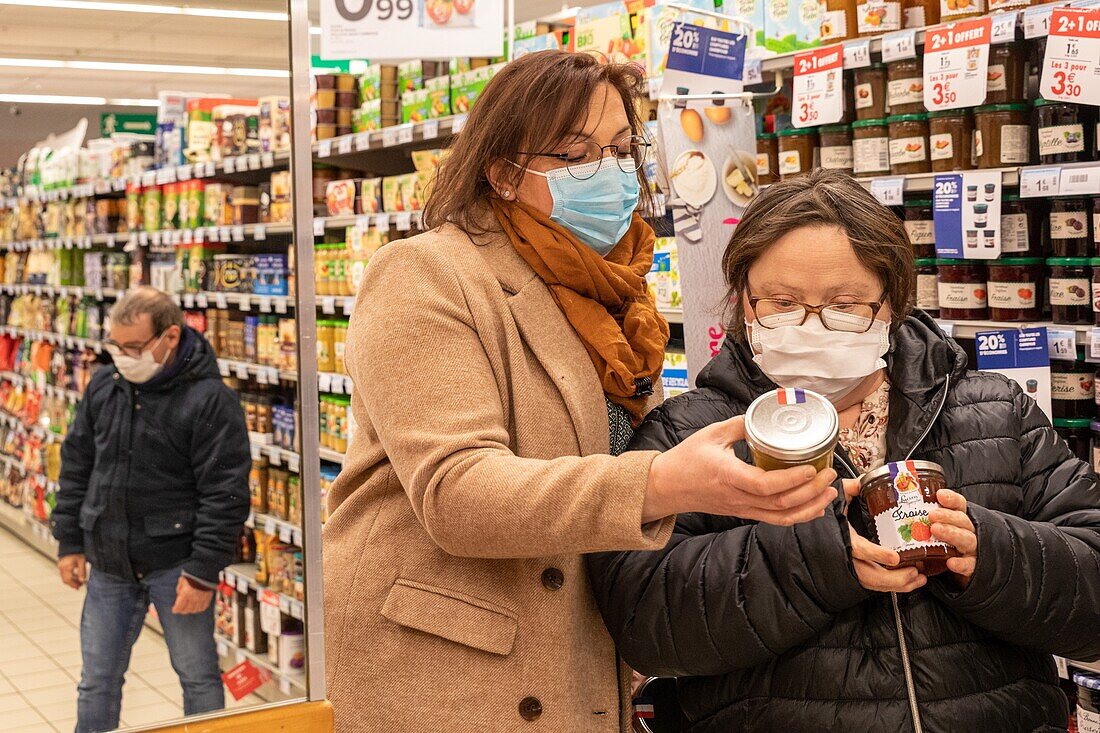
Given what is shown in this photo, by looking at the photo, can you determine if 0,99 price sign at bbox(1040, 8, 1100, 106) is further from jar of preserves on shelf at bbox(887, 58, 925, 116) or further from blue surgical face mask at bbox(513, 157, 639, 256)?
blue surgical face mask at bbox(513, 157, 639, 256)

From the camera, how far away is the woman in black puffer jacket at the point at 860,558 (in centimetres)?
148

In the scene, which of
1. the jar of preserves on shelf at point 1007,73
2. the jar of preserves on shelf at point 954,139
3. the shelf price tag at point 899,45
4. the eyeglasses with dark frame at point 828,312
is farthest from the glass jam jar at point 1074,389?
the eyeglasses with dark frame at point 828,312

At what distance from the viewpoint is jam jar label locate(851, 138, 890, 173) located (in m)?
3.35

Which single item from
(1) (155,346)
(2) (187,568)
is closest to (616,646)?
(2) (187,568)

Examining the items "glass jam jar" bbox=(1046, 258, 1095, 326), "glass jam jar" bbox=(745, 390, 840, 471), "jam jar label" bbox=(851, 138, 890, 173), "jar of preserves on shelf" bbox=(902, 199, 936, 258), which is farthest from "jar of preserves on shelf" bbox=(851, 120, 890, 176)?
"glass jam jar" bbox=(745, 390, 840, 471)

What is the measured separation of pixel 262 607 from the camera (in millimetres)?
1315

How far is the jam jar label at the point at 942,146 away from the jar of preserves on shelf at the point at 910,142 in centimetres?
4

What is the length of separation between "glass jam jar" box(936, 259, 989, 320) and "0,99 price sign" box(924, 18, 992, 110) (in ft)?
1.53

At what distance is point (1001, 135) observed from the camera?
3.08 meters

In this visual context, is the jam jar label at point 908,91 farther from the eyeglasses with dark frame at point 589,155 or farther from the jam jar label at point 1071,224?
the eyeglasses with dark frame at point 589,155

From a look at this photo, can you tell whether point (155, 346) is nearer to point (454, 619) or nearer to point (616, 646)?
point (454, 619)

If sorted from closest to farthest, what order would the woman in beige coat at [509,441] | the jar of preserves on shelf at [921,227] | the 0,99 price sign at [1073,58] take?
the woman in beige coat at [509,441] < the 0,99 price sign at [1073,58] < the jar of preserves on shelf at [921,227]

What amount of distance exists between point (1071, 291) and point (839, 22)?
1.03 m

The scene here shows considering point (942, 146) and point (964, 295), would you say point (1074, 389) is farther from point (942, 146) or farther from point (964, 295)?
point (942, 146)
